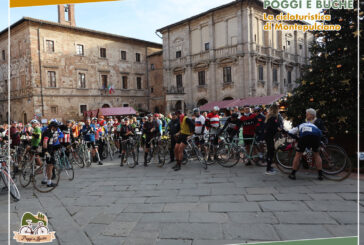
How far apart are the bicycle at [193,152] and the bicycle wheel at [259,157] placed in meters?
1.31

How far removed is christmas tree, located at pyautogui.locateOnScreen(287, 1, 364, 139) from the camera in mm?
5680

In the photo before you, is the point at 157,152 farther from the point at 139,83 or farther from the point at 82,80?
the point at 139,83

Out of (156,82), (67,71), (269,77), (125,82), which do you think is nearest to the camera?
(269,77)

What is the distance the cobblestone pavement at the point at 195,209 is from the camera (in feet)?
9.29

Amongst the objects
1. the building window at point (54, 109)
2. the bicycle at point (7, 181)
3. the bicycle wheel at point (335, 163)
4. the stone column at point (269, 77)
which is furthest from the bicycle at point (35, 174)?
the building window at point (54, 109)

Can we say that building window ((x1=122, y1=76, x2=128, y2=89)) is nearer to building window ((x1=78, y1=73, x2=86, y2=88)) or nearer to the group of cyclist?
building window ((x1=78, y1=73, x2=86, y2=88))

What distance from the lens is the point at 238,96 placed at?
23.8 meters

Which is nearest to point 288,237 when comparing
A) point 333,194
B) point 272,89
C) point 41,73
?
point 333,194

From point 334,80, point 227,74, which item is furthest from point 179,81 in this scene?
point 334,80

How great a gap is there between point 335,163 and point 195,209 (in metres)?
3.19

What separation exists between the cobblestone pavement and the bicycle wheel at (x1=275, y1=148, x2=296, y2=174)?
0.33 metres

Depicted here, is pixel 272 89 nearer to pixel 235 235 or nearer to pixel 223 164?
pixel 223 164

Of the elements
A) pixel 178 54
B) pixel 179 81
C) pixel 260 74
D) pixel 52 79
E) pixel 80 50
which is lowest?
pixel 260 74

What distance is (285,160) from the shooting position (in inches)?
230
